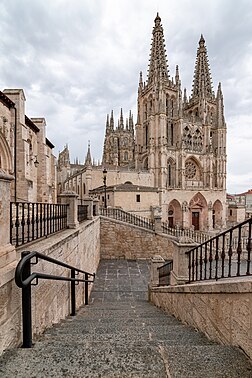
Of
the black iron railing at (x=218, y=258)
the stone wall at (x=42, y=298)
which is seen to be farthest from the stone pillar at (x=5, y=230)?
the black iron railing at (x=218, y=258)

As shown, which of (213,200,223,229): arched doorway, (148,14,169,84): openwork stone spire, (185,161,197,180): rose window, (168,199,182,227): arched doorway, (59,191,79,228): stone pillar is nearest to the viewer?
(59,191,79,228): stone pillar

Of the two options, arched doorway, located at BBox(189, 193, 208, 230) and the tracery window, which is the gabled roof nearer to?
arched doorway, located at BBox(189, 193, 208, 230)

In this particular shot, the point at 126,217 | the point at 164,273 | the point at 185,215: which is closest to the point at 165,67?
the point at 185,215

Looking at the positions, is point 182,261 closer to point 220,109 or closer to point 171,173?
point 171,173

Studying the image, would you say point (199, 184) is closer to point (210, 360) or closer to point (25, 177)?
point (25, 177)

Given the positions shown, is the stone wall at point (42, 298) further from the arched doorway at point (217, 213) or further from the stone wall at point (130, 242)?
the arched doorway at point (217, 213)

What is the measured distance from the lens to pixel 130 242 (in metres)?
14.6

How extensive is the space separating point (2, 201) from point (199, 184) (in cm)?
4114

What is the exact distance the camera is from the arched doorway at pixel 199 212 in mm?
38156

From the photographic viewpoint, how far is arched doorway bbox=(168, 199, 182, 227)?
36.6 meters

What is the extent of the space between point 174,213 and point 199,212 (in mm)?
5303

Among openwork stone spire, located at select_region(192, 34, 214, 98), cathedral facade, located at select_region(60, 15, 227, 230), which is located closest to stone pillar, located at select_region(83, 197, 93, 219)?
cathedral facade, located at select_region(60, 15, 227, 230)

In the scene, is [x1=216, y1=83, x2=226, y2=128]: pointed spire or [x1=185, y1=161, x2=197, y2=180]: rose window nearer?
[x1=185, y1=161, x2=197, y2=180]: rose window

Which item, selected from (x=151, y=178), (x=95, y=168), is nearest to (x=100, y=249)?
(x=95, y=168)
